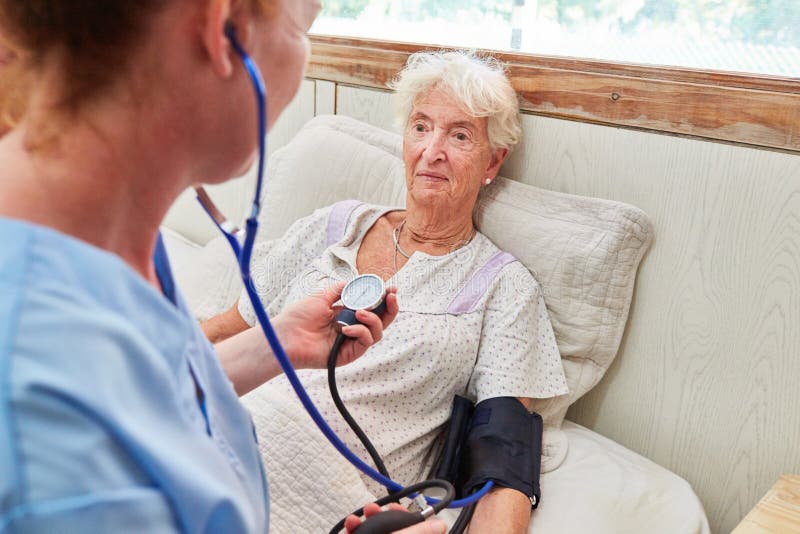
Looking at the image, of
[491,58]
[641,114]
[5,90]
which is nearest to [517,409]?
[641,114]

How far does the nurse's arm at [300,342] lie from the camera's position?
3.16 feet

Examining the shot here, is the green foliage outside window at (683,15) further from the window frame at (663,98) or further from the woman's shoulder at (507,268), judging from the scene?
the woman's shoulder at (507,268)

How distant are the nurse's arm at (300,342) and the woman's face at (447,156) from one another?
0.58m

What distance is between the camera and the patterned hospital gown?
139 cm

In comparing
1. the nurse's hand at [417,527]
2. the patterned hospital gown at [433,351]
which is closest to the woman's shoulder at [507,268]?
the patterned hospital gown at [433,351]

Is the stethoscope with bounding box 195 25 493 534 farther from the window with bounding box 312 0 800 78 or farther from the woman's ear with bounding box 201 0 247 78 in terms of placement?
the window with bounding box 312 0 800 78

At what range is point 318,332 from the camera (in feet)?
3.41

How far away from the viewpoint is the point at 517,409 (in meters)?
1.40

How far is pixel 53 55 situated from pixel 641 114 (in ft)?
3.98

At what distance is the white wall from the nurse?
1.02m

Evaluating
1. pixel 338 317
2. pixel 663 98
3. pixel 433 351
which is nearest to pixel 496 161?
pixel 663 98

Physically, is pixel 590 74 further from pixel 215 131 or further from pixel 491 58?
pixel 215 131

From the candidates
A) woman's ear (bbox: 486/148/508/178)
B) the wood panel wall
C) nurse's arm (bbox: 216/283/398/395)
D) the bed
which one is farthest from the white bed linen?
woman's ear (bbox: 486/148/508/178)

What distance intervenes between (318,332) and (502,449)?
1.56 feet
